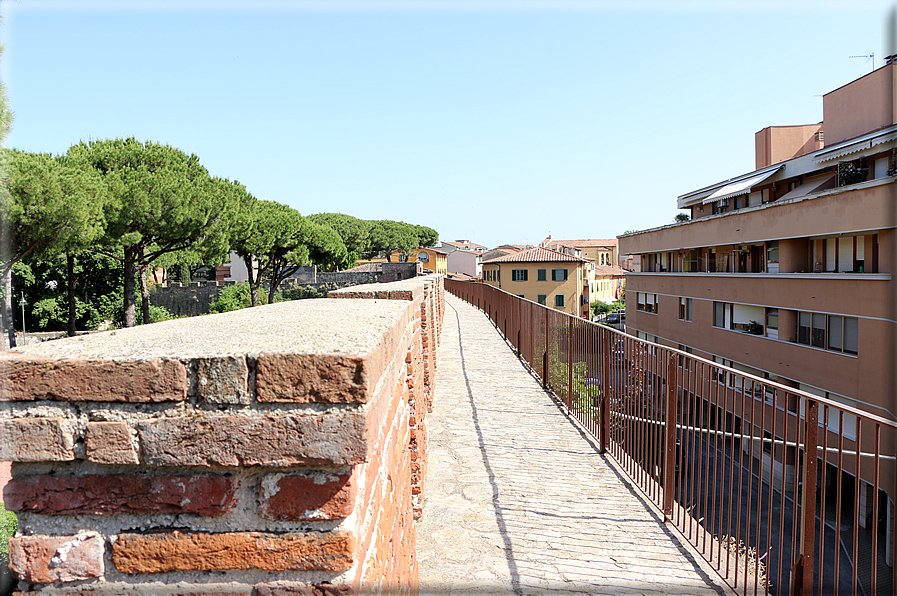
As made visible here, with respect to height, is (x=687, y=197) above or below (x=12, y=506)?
above

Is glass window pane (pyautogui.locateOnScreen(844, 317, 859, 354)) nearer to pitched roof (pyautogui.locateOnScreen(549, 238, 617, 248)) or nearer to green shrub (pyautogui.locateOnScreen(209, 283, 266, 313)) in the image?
green shrub (pyautogui.locateOnScreen(209, 283, 266, 313))

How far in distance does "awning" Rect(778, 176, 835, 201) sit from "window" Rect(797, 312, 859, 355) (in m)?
A: 5.57

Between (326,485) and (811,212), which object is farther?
(811,212)

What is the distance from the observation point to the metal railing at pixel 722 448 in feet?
8.10

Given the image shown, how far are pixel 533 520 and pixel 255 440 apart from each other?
10.4 feet

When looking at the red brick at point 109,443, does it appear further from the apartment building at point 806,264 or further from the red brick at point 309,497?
the apartment building at point 806,264

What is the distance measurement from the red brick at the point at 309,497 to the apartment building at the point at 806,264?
1614 cm

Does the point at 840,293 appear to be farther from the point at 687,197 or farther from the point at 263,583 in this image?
the point at 263,583

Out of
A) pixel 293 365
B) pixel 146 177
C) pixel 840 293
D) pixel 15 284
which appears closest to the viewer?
pixel 293 365

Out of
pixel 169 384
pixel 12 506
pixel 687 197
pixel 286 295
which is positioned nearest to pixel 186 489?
pixel 169 384

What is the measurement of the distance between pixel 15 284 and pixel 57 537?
38155 mm

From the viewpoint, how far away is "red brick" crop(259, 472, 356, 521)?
1112 mm

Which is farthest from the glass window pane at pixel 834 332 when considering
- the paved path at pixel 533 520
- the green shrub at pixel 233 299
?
the green shrub at pixel 233 299

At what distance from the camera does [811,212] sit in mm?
20812
